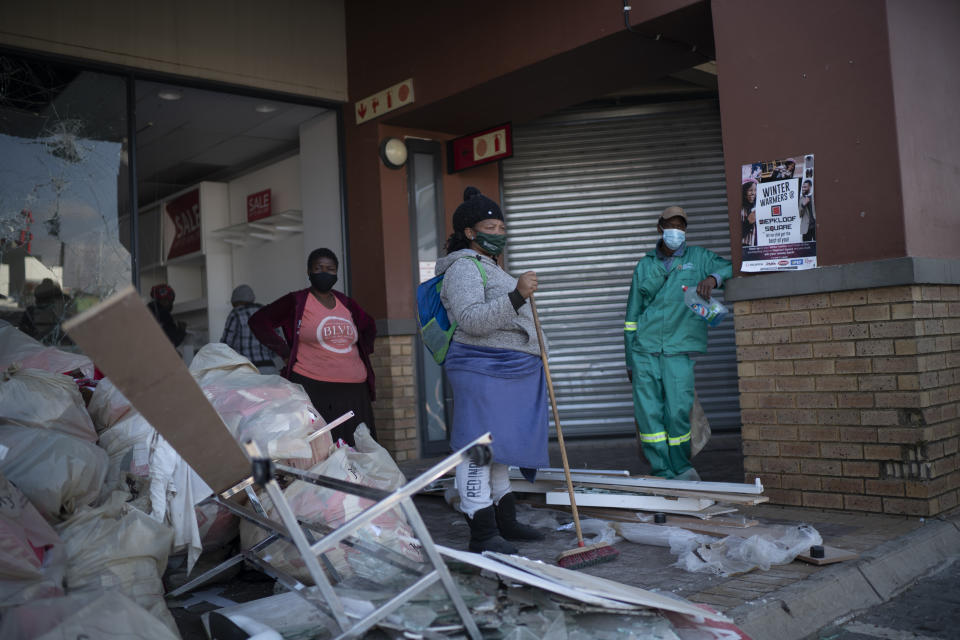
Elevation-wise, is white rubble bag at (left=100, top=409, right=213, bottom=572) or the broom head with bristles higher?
white rubble bag at (left=100, top=409, right=213, bottom=572)

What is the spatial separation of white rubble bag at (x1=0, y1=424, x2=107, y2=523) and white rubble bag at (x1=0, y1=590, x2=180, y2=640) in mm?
686

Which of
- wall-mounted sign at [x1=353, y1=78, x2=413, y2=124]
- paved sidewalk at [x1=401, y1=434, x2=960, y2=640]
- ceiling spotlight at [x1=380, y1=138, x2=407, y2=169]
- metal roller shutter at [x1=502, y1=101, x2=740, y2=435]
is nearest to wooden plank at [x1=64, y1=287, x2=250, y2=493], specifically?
paved sidewalk at [x1=401, y1=434, x2=960, y2=640]

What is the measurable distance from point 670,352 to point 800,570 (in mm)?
2201

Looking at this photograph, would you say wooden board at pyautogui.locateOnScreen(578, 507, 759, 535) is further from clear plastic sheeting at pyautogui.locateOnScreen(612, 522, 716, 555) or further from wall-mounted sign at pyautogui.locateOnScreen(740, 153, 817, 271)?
wall-mounted sign at pyautogui.locateOnScreen(740, 153, 817, 271)

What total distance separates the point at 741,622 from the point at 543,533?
1.60 m

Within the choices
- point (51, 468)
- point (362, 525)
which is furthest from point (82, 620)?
point (51, 468)

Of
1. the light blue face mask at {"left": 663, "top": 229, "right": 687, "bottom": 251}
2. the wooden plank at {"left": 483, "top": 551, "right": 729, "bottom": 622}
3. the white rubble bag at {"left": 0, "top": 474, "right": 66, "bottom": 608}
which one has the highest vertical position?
the light blue face mask at {"left": 663, "top": 229, "right": 687, "bottom": 251}

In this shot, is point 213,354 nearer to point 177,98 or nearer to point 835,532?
point 835,532

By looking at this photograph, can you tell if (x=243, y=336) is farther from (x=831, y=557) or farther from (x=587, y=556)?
(x=831, y=557)

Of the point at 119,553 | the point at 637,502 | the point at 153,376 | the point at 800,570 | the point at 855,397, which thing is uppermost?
the point at 153,376

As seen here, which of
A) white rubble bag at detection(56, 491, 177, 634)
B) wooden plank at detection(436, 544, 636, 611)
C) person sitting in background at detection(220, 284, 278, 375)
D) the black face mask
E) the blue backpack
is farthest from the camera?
person sitting in background at detection(220, 284, 278, 375)

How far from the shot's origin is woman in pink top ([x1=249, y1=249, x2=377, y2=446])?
5.32m

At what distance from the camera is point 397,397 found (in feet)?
24.4

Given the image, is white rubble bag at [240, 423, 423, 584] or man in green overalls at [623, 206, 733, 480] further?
man in green overalls at [623, 206, 733, 480]
